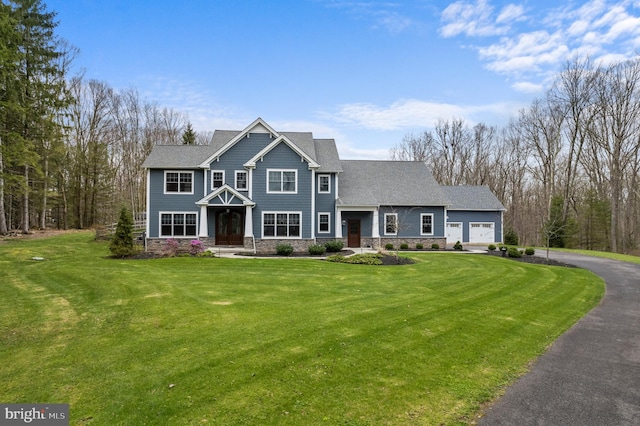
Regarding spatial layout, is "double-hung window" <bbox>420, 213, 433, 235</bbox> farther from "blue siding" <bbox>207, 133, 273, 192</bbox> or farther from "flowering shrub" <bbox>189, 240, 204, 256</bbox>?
"flowering shrub" <bbox>189, 240, 204, 256</bbox>

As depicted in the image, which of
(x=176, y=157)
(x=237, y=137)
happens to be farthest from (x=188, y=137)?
(x=237, y=137)

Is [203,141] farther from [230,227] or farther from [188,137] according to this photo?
[230,227]

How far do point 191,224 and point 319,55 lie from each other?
1321 cm

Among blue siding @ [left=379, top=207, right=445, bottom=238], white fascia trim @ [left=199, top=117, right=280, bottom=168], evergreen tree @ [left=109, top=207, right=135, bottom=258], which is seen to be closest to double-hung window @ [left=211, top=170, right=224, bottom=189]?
white fascia trim @ [left=199, top=117, right=280, bottom=168]

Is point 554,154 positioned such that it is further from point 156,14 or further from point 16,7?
point 16,7

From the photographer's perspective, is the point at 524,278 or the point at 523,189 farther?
the point at 523,189

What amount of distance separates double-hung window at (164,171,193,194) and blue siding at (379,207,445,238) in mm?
13543

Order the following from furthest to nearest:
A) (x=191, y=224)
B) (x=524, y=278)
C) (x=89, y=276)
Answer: (x=191, y=224), (x=524, y=278), (x=89, y=276)

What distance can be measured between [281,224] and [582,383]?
60.6 feet

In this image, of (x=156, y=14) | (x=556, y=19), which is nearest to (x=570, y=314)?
(x=556, y=19)

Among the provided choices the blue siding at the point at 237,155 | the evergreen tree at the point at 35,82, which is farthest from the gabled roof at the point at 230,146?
the evergreen tree at the point at 35,82

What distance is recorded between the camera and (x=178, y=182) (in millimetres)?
22391

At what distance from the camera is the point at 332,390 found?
434cm

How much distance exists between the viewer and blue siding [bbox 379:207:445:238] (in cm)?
2527
